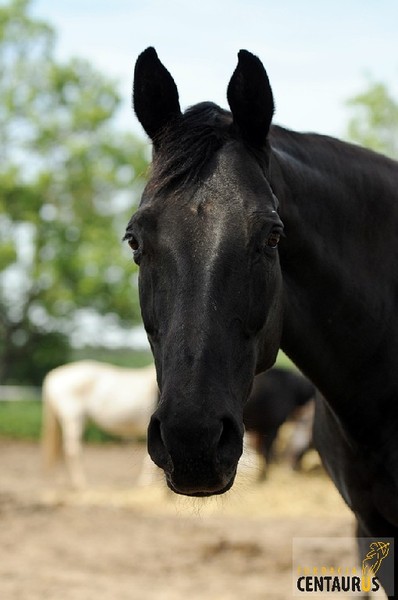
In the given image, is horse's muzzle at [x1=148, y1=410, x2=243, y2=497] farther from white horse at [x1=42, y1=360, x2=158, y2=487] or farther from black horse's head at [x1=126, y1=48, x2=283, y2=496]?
white horse at [x1=42, y1=360, x2=158, y2=487]

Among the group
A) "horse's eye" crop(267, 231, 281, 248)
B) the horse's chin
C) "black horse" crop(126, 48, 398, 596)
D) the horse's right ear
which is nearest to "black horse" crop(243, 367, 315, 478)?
"black horse" crop(126, 48, 398, 596)

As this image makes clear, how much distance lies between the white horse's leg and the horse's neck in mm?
10004

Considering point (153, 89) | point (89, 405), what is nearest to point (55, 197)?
point (89, 405)

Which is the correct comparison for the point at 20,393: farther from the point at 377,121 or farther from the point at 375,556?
the point at 375,556

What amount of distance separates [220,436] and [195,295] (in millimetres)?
399

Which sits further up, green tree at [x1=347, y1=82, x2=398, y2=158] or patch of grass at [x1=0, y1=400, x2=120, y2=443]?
green tree at [x1=347, y1=82, x2=398, y2=158]

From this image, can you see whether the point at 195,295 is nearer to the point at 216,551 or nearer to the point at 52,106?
the point at 216,551

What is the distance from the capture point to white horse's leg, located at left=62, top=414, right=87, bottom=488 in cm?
1230

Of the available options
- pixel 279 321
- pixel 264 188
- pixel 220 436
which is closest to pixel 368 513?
pixel 279 321

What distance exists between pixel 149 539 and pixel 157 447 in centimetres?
614

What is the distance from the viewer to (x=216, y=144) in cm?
239

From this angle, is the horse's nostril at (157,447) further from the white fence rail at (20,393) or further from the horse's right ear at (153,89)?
the white fence rail at (20,393)

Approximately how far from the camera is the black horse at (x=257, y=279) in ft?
6.57

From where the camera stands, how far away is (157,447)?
1.97 m
